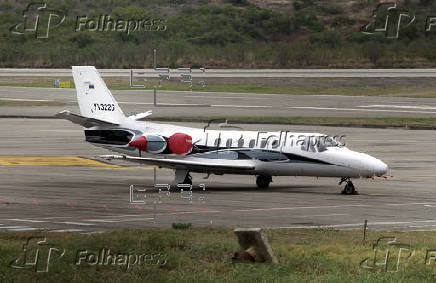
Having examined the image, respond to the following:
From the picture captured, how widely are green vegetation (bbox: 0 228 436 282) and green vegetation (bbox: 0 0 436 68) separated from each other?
100891mm

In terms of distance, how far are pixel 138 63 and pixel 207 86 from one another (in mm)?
24679

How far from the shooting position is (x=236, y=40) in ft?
471

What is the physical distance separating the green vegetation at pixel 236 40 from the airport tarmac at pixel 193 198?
73254 mm

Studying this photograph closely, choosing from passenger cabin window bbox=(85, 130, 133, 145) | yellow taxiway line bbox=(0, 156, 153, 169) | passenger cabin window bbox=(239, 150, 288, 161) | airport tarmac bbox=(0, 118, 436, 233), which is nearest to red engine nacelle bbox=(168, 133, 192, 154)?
airport tarmac bbox=(0, 118, 436, 233)

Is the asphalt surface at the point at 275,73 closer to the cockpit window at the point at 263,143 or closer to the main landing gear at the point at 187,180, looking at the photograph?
the main landing gear at the point at 187,180

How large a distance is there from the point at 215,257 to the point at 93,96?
88.0ft

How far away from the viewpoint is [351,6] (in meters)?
147

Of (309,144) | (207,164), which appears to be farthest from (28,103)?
(309,144)

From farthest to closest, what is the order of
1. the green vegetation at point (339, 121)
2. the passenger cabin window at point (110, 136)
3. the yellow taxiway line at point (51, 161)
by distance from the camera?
the green vegetation at point (339, 121)
the yellow taxiway line at point (51, 161)
the passenger cabin window at point (110, 136)

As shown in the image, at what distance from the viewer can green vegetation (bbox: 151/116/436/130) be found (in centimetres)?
7899

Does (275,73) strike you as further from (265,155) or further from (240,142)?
(265,155)

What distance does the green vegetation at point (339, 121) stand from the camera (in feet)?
259

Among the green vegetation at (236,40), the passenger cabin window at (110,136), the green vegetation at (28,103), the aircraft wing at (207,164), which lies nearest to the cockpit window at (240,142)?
the aircraft wing at (207,164)

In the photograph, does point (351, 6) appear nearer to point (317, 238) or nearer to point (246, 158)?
point (246, 158)
